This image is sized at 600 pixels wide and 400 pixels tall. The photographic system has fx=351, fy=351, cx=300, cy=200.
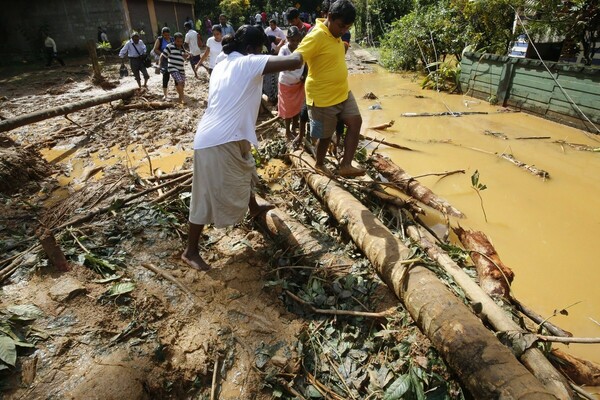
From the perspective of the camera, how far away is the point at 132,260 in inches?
112

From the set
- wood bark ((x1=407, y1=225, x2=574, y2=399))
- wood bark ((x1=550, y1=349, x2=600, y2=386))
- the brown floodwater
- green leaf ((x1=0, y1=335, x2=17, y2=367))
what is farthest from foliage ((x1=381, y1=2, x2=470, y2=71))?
green leaf ((x1=0, y1=335, x2=17, y2=367))

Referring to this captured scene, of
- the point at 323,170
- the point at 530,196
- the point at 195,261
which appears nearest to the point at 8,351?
the point at 195,261

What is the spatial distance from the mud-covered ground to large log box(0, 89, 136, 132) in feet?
7.94

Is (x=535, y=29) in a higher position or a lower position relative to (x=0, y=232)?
higher

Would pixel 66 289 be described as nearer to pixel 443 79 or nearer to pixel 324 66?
pixel 324 66

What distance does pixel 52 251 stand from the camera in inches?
102

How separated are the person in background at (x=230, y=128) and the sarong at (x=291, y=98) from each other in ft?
7.94

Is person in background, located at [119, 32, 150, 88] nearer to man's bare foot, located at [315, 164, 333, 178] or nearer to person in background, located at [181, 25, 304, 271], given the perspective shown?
man's bare foot, located at [315, 164, 333, 178]

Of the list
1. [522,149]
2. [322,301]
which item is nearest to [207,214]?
[322,301]

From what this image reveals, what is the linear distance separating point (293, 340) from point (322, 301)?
1.26ft

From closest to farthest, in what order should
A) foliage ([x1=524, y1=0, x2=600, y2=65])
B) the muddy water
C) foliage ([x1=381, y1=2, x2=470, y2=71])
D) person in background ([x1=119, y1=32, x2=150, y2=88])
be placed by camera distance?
the muddy water, foliage ([x1=524, y1=0, x2=600, y2=65]), person in background ([x1=119, y1=32, x2=150, y2=88]), foliage ([x1=381, y1=2, x2=470, y2=71])

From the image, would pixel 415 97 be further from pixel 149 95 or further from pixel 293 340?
pixel 293 340

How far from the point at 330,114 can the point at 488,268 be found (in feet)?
6.54

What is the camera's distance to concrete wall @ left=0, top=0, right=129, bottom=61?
15.7 metres
